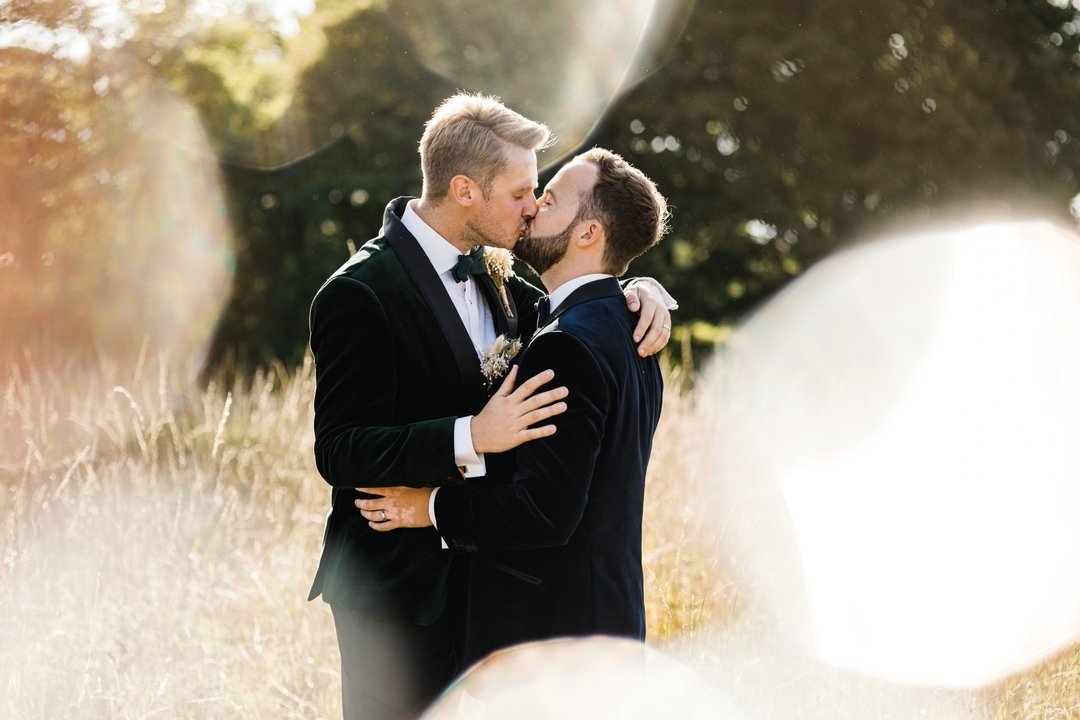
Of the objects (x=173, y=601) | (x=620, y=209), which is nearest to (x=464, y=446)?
(x=620, y=209)

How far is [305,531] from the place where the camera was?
4.80 m

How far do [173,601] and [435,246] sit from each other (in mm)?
2086

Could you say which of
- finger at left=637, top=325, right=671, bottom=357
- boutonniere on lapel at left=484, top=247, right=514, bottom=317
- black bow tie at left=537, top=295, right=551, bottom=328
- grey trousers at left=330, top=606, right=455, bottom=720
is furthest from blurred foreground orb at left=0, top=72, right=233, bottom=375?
finger at left=637, top=325, right=671, bottom=357

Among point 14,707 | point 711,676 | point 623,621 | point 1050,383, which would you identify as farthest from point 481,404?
point 1050,383

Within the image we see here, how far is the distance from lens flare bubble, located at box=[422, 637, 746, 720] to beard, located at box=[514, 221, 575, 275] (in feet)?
3.41

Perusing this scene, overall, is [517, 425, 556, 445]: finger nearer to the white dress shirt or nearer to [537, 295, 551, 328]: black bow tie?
the white dress shirt

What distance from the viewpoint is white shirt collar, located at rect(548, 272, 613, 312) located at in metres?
2.71

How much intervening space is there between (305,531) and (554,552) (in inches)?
98.2

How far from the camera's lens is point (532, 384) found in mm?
2441

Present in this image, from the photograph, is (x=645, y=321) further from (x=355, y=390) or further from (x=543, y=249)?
(x=355, y=390)

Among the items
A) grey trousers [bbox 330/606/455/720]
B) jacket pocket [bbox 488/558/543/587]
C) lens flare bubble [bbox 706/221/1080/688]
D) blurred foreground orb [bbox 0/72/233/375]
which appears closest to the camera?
jacket pocket [bbox 488/558/543/587]

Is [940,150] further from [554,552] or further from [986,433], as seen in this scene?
[554,552]

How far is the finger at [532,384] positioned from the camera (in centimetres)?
244

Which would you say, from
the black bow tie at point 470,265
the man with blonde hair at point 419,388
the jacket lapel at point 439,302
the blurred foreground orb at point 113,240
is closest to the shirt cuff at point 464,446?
the man with blonde hair at point 419,388
